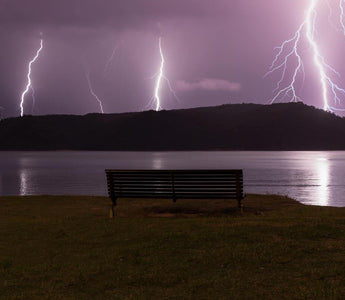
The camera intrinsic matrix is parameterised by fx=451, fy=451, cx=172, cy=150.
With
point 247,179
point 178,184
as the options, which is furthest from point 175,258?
point 247,179

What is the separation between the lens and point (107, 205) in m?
14.5

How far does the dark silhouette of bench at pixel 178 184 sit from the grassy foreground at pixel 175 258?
1.97 feet

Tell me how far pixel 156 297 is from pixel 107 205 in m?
→ 9.51

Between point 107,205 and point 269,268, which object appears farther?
point 107,205

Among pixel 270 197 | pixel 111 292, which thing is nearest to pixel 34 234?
pixel 111 292

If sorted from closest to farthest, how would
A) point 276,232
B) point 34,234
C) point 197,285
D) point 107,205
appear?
1. point 197,285
2. point 276,232
3. point 34,234
4. point 107,205

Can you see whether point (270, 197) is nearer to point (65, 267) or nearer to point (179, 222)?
point (179, 222)

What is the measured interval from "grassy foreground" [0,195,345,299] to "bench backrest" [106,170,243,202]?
2.02ft

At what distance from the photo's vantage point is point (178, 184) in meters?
11.0

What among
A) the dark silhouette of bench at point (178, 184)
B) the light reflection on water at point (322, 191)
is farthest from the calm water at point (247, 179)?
the dark silhouette of bench at point (178, 184)

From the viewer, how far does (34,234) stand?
29.1 ft

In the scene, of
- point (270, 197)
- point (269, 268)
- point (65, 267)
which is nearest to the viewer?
point (269, 268)

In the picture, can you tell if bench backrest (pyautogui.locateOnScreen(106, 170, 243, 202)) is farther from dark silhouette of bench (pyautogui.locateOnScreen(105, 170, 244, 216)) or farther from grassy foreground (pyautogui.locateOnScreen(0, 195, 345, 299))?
grassy foreground (pyautogui.locateOnScreen(0, 195, 345, 299))

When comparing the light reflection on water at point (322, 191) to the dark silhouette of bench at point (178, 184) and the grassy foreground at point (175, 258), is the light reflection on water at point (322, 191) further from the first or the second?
the grassy foreground at point (175, 258)
